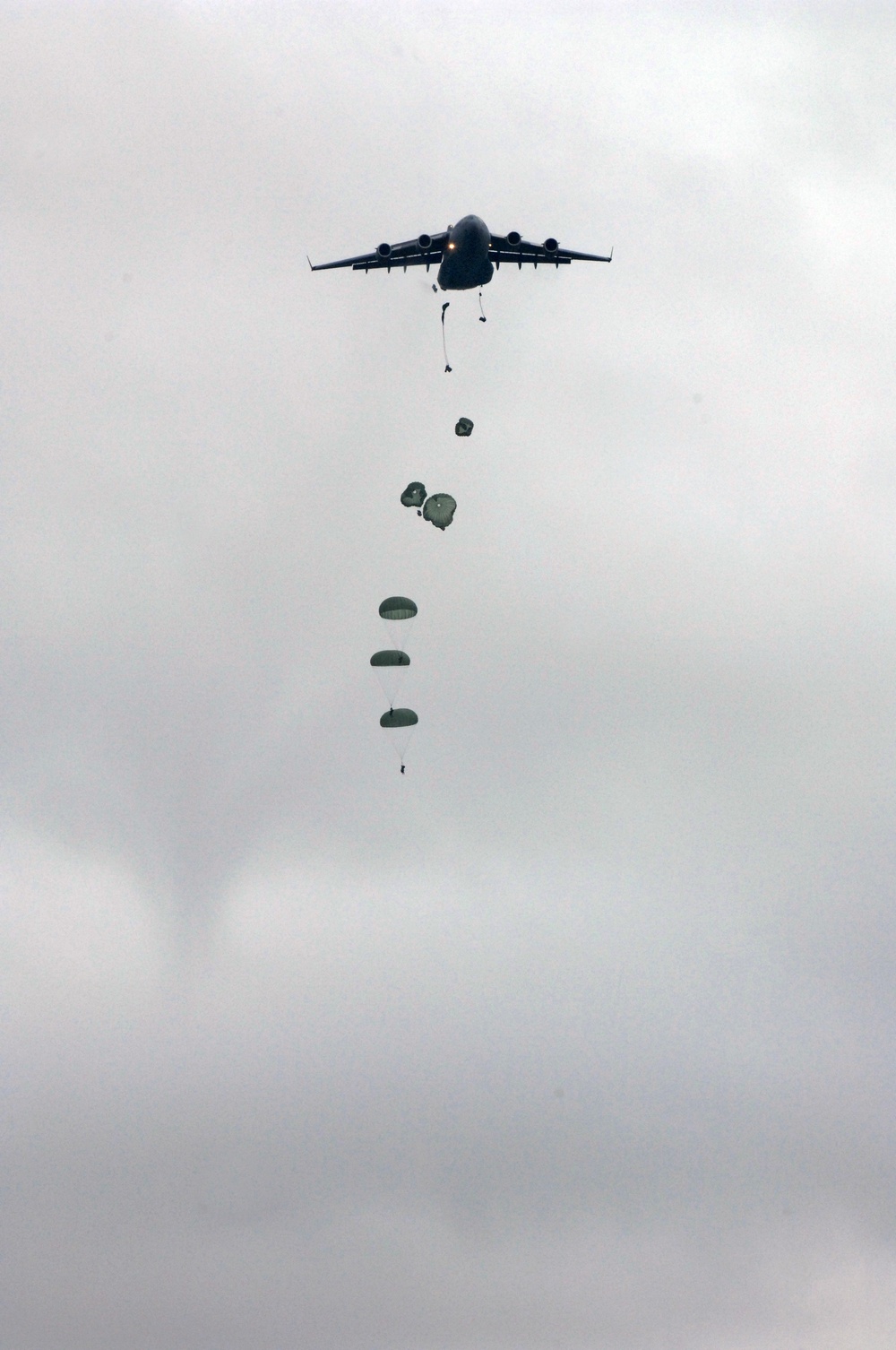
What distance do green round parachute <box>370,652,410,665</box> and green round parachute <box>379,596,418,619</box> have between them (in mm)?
2073

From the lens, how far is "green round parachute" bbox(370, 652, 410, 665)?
80750 millimetres

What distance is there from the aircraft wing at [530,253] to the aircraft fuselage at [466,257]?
4.06 meters

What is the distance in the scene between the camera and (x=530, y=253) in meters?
84.6

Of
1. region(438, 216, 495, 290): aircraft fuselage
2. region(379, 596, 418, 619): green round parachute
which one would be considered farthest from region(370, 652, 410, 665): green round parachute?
region(438, 216, 495, 290): aircraft fuselage

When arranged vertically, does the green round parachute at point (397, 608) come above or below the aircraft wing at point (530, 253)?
below

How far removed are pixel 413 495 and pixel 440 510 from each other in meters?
1.94

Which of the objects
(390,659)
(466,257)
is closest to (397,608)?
(390,659)

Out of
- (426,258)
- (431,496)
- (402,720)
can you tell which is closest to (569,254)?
(426,258)

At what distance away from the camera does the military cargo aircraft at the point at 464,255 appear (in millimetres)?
74500

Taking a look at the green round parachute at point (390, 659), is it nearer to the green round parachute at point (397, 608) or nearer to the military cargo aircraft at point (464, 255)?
the green round parachute at point (397, 608)

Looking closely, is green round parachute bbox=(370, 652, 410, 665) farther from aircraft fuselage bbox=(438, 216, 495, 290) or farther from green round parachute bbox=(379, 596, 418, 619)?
aircraft fuselage bbox=(438, 216, 495, 290)

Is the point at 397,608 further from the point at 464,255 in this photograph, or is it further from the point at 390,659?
the point at 464,255

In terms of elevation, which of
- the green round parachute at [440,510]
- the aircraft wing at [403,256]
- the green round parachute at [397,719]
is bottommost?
the green round parachute at [397,719]

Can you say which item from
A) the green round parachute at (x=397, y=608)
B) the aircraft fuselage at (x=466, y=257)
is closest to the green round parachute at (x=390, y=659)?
the green round parachute at (x=397, y=608)
